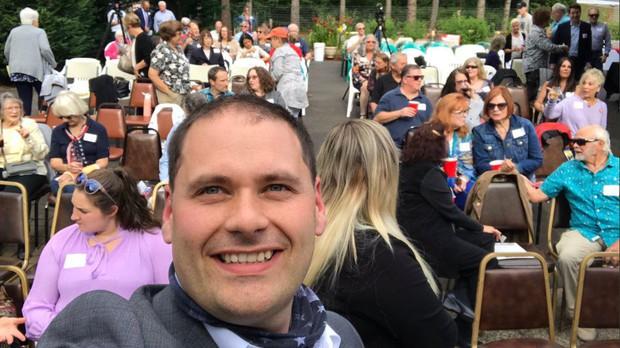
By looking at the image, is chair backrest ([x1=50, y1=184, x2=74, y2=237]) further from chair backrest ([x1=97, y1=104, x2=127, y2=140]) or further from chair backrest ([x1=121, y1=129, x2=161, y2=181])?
chair backrest ([x1=97, y1=104, x2=127, y2=140])

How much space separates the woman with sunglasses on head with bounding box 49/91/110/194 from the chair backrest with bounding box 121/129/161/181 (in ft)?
1.04

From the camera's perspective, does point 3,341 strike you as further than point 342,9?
No

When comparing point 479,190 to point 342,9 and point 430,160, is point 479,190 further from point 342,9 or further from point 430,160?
point 342,9

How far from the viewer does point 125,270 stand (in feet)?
10.2

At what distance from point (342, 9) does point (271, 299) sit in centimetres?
3301

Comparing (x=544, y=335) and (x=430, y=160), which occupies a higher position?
Result: (x=430, y=160)

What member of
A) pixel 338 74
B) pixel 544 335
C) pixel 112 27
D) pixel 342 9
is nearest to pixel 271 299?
pixel 544 335

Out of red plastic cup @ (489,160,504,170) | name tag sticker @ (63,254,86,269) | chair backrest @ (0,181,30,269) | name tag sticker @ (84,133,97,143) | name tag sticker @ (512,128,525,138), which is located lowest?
chair backrest @ (0,181,30,269)

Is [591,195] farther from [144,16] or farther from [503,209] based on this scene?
[144,16]

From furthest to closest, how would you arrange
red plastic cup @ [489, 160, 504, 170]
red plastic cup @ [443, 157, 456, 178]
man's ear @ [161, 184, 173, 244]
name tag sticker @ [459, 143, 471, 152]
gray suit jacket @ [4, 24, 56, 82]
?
gray suit jacket @ [4, 24, 56, 82]
name tag sticker @ [459, 143, 471, 152]
red plastic cup @ [489, 160, 504, 170]
red plastic cup @ [443, 157, 456, 178]
man's ear @ [161, 184, 173, 244]

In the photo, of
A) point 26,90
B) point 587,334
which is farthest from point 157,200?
point 26,90

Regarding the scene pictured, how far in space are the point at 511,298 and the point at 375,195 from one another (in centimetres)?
142

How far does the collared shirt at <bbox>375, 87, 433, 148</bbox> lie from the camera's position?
7.05 metres

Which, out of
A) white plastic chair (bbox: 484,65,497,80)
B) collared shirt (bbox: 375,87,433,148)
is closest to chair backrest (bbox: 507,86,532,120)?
white plastic chair (bbox: 484,65,497,80)
